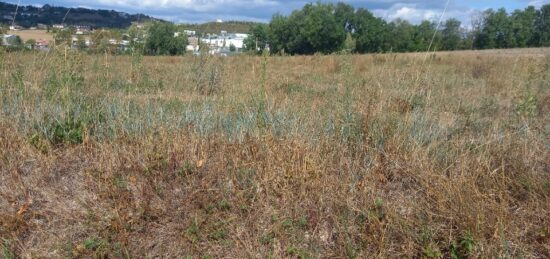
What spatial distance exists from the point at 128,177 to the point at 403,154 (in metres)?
2.29

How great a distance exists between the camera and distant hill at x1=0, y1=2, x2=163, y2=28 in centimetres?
490

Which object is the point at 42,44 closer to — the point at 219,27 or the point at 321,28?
the point at 219,27

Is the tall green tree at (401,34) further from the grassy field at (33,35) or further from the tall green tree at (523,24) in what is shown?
the grassy field at (33,35)

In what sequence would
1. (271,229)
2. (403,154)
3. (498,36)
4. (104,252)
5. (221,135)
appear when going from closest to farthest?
Result: (104,252) → (271,229) → (403,154) → (221,135) → (498,36)

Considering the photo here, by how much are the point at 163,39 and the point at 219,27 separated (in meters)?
0.90

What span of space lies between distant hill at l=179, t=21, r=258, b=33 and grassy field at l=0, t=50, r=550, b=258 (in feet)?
6.18

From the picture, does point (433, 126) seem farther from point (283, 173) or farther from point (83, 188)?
point (83, 188)

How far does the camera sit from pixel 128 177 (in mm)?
3160

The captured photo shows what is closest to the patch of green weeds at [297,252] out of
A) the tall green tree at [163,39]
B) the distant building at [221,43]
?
the distant building at [221,43]

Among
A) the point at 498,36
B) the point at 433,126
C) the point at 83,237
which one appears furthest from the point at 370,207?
the point at 498,36

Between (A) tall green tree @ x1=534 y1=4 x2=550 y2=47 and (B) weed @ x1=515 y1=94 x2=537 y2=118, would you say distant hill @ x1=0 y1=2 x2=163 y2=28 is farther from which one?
(A) tall green tree @ x1=534 y1=4 x2=550 y2=47

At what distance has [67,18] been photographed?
208 inches

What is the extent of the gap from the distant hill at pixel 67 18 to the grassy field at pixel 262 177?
1039mm

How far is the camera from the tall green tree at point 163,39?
19.1 feet
